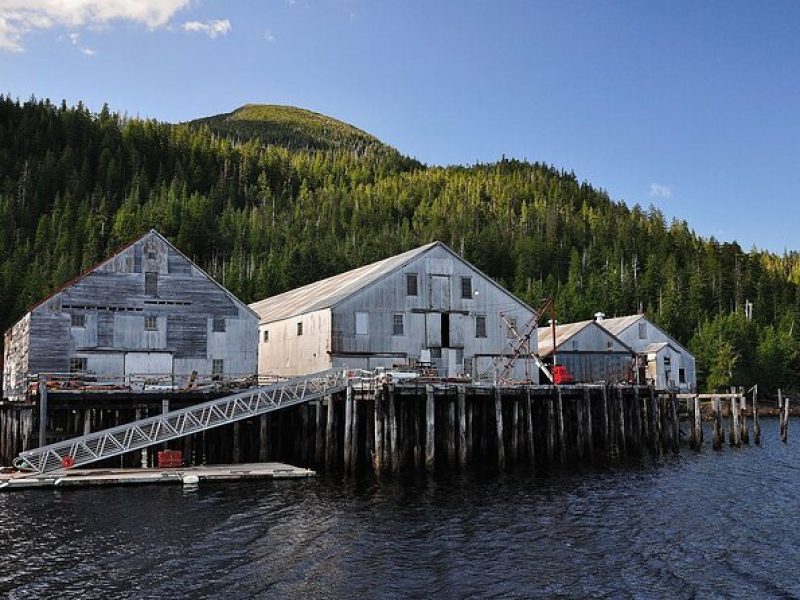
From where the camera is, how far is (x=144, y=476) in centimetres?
3212

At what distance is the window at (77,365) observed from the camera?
41.4 metres

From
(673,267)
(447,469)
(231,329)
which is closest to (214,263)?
(673,267)

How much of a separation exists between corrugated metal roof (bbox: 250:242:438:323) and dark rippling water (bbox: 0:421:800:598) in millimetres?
15345

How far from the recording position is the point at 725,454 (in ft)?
159

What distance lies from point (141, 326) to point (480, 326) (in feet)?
64.9

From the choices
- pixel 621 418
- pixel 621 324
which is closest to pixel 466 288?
pixel 621 418

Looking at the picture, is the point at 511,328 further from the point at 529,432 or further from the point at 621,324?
the point at 621,324

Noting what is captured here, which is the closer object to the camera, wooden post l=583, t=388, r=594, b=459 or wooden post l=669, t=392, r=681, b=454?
wooden post l=583, t=388, r=594, b=459

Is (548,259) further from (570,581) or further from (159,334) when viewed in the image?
(570,581)

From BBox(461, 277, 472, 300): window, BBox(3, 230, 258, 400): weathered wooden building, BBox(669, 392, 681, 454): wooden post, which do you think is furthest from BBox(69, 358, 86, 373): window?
BBox(669, 392, 681, 454): wooden post

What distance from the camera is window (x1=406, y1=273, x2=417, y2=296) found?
47781 mm

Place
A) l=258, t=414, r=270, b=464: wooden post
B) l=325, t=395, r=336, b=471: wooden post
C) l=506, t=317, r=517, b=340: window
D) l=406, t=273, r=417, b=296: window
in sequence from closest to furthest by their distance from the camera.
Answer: l=325, t=395, r=336, b=471: wooden post → l=258, t=414, r=270, b=464: wooden post → l=406, t=273, r=417, b=296: window → l=506, t=317, r=517, b=340: window

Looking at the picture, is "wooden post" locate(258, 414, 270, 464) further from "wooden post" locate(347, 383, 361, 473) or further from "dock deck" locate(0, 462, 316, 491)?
"dock deck" locate(0, 462, 316, 491)

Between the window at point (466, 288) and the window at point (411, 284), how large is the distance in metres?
3.16
